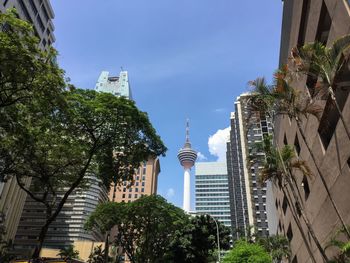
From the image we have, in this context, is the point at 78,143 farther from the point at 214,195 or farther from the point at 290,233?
the point at 214,195

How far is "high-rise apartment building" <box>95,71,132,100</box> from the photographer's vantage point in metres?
148

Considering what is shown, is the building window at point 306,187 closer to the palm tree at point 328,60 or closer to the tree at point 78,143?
the tree at point 78,143

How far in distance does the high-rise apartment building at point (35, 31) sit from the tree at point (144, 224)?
13.0 meters

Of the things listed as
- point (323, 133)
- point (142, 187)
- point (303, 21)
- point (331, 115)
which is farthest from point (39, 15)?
point (142, 187)

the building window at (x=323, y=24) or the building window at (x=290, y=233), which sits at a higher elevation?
the building window at (x=323, y=24)

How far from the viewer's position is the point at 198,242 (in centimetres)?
4359

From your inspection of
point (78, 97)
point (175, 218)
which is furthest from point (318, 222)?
point (175, 218)

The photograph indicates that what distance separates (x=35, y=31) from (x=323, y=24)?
39.7 m

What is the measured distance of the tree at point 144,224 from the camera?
128ft

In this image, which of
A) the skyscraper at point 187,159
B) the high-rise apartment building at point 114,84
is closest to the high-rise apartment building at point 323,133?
the high-rise apartment building at point 114,84

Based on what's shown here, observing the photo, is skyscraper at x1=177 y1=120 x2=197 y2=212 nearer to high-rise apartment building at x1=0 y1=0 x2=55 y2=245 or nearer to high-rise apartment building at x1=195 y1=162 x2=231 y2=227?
high-rise apartment building at x1=195 y1=162 x2=231 y2=227

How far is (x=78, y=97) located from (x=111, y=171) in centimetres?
499

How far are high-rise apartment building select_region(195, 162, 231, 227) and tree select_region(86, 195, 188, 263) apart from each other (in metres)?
147

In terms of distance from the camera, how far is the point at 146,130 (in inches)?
809
